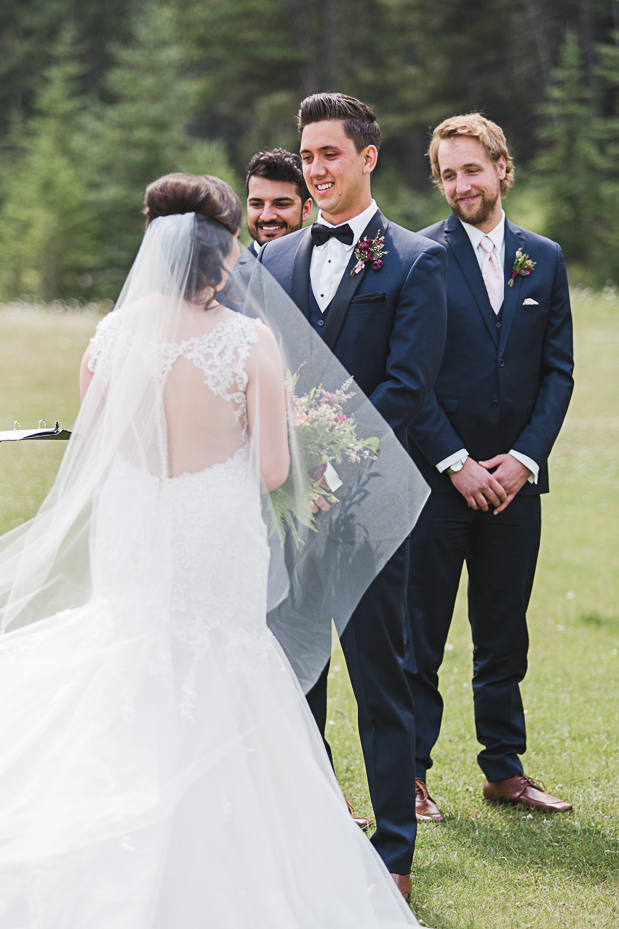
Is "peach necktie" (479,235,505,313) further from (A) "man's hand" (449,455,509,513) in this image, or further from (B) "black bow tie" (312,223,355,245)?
(B) "black bow tie" (312,223,355,245)

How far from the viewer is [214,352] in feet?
8.63

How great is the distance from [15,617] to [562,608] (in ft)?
18.6

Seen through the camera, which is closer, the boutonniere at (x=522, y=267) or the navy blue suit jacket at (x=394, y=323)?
the navy blue suit jacket at (x=394, y=323)

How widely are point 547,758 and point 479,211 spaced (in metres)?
2.60

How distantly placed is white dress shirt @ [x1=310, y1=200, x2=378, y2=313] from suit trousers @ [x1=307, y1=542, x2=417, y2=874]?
94cm

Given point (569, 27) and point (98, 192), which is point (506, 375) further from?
point (569, 27)

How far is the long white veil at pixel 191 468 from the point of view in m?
2.66

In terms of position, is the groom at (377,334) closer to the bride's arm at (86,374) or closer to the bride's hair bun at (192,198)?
the bride's hair bun at (192,198)

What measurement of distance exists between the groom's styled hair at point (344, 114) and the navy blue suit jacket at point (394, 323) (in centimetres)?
30

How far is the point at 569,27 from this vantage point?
3116 cm

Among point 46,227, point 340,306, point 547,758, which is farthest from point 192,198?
point 46,227

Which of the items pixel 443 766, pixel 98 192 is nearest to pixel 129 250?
pixel 98 192

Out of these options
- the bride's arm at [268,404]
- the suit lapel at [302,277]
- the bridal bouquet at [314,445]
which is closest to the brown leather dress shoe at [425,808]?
the bridal bouquet at [314,445]

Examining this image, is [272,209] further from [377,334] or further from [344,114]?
[377,334]
